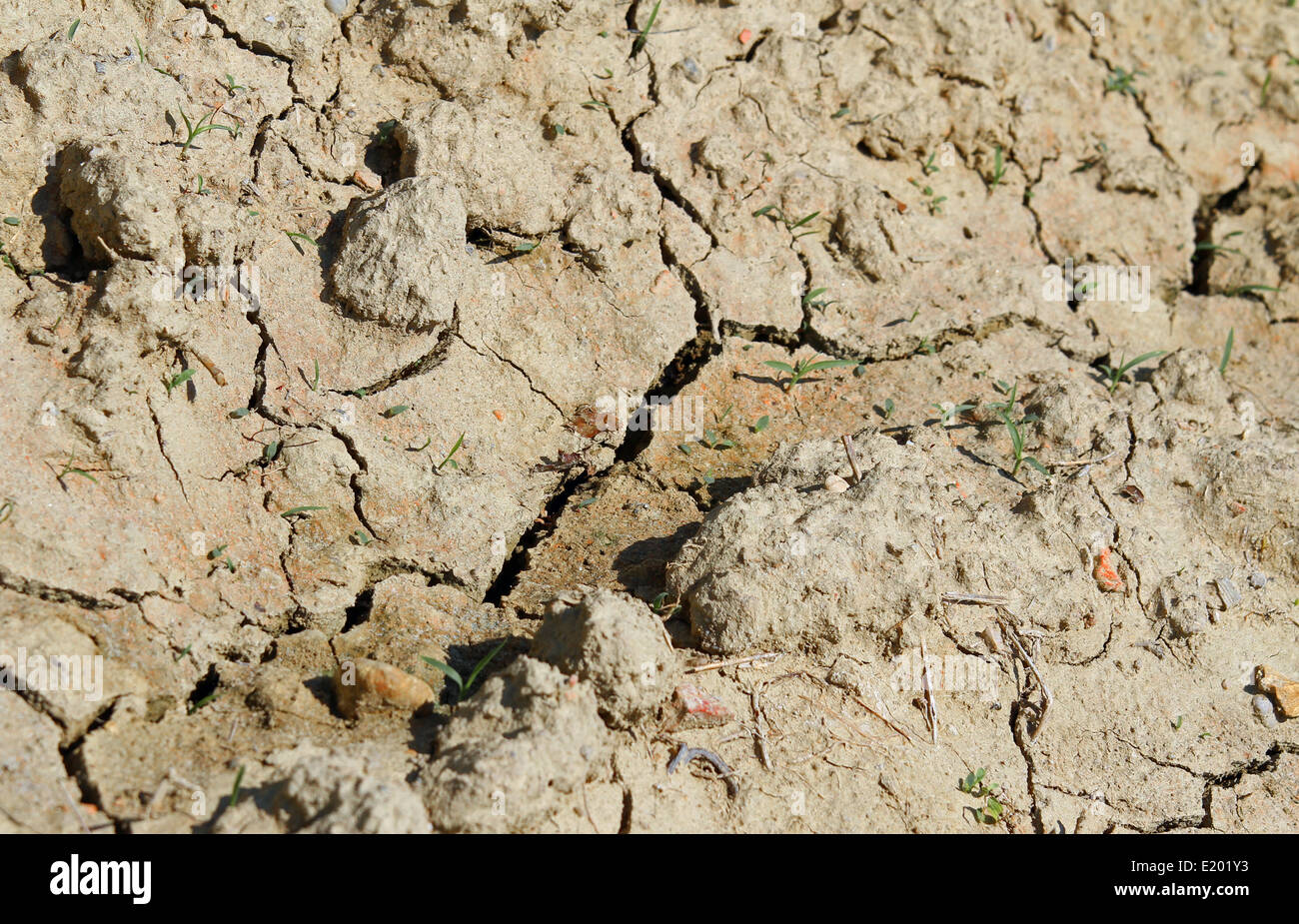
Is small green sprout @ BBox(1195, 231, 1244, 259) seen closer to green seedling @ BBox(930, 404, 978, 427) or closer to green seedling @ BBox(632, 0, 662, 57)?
green seedling @ BBox(930, 404, 978, 427)

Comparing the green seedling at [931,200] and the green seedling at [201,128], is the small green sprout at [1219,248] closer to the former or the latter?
the green seedling at [931,200]

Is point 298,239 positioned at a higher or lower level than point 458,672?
higher

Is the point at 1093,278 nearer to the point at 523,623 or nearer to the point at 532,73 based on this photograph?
the point at 532,73

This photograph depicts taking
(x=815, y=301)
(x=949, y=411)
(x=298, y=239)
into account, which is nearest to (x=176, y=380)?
(x=298, y=239)

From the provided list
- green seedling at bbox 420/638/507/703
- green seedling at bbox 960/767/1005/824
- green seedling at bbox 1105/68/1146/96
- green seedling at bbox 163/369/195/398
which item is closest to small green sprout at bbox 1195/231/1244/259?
green seedling at bbox 1105/68/1146/96

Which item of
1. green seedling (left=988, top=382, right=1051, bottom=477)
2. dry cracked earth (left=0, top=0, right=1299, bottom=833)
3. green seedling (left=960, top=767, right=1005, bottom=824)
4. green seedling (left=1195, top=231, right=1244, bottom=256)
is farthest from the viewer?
green seedling (left=1195, top=231, right=1244, bottom=256)

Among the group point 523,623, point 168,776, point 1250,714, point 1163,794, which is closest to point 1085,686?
point 1163,794

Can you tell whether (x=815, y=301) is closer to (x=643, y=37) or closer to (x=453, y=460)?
(x=643, y=37)
